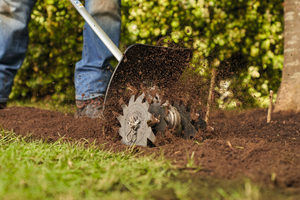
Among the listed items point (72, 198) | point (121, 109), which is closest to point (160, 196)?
point (72, 198)

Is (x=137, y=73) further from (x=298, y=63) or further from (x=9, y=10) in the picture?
(x=298, y=63)

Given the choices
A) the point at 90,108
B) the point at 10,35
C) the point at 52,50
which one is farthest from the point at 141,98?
the point at 52,50

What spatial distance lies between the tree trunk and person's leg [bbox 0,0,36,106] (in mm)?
3378

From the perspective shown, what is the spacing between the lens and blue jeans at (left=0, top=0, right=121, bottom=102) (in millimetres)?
3207

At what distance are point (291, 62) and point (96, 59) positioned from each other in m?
2.62

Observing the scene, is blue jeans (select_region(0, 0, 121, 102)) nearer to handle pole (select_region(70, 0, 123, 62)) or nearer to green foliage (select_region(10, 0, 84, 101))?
handle pole (select_region(70, 0, 123, 62))

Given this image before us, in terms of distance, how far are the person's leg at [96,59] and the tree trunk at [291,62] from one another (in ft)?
7.70

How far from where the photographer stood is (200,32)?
5008mm

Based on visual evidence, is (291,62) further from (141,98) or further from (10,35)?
(10,35)

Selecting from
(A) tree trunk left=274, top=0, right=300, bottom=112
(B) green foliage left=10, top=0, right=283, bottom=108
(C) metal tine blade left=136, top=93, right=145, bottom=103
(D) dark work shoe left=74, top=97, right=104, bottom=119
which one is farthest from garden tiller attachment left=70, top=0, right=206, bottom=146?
(B) green foliage left=10, top=0, right=283, bottom=108

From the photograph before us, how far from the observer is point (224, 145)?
1.87 m

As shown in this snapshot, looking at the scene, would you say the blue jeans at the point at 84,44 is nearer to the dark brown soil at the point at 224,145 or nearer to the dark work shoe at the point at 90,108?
the dark work shoe at the point at 90,108

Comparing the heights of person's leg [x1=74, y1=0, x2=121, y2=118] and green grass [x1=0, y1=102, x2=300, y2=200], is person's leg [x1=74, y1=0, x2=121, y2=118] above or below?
above

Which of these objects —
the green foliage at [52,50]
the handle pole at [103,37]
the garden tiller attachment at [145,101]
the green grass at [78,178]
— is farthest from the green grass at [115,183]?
the green foliage at [52,50]
